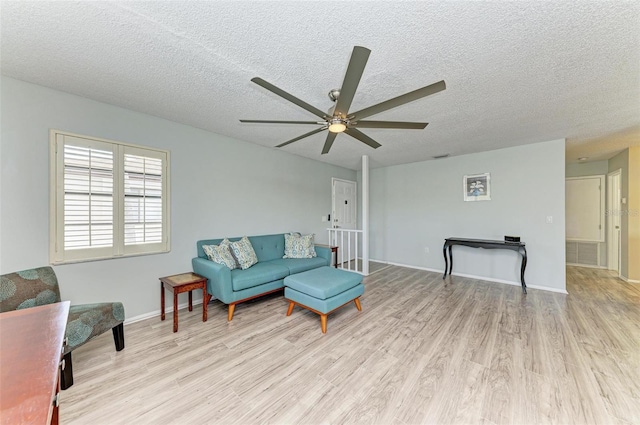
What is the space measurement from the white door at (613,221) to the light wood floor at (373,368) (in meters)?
2.44

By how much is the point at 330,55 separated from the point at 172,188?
252cm

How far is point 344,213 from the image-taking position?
19.3ft

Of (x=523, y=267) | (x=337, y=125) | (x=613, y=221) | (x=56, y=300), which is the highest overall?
(x=337, y=125)

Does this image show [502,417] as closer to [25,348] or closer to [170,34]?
[25,348]

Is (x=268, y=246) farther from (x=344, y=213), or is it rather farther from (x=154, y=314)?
(x=344, y=213)

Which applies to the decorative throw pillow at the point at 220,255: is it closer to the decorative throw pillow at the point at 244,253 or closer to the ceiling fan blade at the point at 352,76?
the decorative throw pillow at the point at 244,253

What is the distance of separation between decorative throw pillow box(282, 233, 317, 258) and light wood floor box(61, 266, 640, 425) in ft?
3.52

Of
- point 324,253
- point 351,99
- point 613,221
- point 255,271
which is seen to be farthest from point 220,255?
point 613,221

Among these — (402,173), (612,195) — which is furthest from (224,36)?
(612,195)

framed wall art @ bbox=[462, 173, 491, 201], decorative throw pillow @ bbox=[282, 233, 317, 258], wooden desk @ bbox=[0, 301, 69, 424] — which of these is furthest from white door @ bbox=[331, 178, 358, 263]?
wooden desk @ bbox=[0, 301, 69, 424]

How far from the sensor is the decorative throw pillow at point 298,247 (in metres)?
3.99

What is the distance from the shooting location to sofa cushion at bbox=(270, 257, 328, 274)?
11.2 feet

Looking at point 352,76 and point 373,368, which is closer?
point 352,76

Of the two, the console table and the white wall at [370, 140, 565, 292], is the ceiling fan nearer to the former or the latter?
the console table
